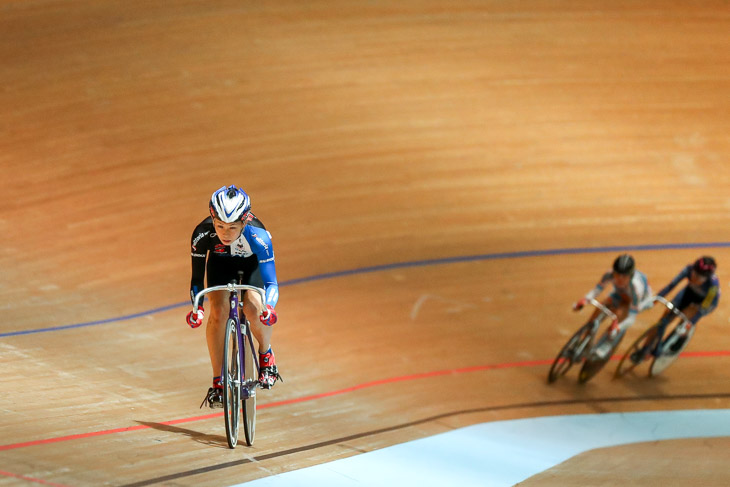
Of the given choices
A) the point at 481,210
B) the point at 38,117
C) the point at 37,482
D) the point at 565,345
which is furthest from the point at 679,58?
the point at 37,482

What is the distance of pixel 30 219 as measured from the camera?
6410 mm

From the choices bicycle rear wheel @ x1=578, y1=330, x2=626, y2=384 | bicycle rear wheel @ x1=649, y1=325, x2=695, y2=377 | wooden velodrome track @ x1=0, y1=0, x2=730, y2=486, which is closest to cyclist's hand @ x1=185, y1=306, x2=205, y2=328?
wooden velodrome track @ x1=0, y1=0, x2=730, y2=486

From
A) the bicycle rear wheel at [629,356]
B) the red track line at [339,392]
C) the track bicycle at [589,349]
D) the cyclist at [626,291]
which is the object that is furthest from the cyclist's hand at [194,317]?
the bicycle rear wheel at [629,356]

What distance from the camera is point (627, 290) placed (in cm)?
545

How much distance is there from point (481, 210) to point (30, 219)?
3.31m

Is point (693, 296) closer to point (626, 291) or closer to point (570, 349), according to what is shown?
point (626, 291)

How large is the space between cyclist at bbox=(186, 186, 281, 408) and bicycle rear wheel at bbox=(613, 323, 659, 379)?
112 inches

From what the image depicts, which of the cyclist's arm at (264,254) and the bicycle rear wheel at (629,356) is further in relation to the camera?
the bicycle rear wheel at (629,356)

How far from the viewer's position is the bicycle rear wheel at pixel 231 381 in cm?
346

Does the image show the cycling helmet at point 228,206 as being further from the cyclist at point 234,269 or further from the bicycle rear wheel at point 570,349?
the bicycle rear wheel at point 570,349

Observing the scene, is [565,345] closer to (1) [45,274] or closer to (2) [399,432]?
(2) [399,432]

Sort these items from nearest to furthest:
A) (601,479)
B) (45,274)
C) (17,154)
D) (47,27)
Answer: (601,479) < (45,274) < (17,154) < (47,27)

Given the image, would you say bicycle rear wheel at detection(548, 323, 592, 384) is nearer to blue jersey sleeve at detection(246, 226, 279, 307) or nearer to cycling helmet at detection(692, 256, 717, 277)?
cycling helmet at detection(692, 256, 717, 277)

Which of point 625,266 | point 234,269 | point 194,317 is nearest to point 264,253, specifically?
point 234,269
